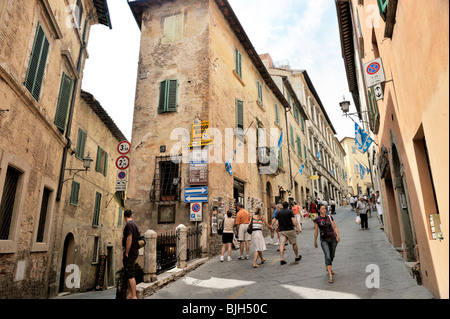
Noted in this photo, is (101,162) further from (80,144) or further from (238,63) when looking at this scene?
(238,63)

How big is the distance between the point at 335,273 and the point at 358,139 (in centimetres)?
722

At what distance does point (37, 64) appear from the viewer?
27.5 ft

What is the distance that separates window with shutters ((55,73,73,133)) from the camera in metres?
10.2

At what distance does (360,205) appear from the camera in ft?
49.6

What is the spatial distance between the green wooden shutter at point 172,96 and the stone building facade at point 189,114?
4cm

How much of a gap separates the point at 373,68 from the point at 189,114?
7.20 metres

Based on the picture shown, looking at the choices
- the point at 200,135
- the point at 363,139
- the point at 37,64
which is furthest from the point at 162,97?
the point at 363,139

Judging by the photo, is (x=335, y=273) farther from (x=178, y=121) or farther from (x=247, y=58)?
(x=247, y=58)

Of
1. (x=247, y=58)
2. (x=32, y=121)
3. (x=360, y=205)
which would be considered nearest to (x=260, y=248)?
(x=32, y=121)

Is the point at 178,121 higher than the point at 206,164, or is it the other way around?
the point at 178,121

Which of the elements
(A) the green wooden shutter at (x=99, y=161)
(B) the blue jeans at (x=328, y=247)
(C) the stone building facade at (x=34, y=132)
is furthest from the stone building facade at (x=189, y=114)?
(A) the green wooden shutter at (x=99, y=161)

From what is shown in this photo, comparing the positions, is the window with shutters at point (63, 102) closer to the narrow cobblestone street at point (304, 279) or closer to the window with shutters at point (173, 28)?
the window with shutters at point (173, 28)

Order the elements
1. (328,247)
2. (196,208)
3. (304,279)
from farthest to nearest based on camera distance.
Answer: (196,208) < (304,279) < (328,247)
